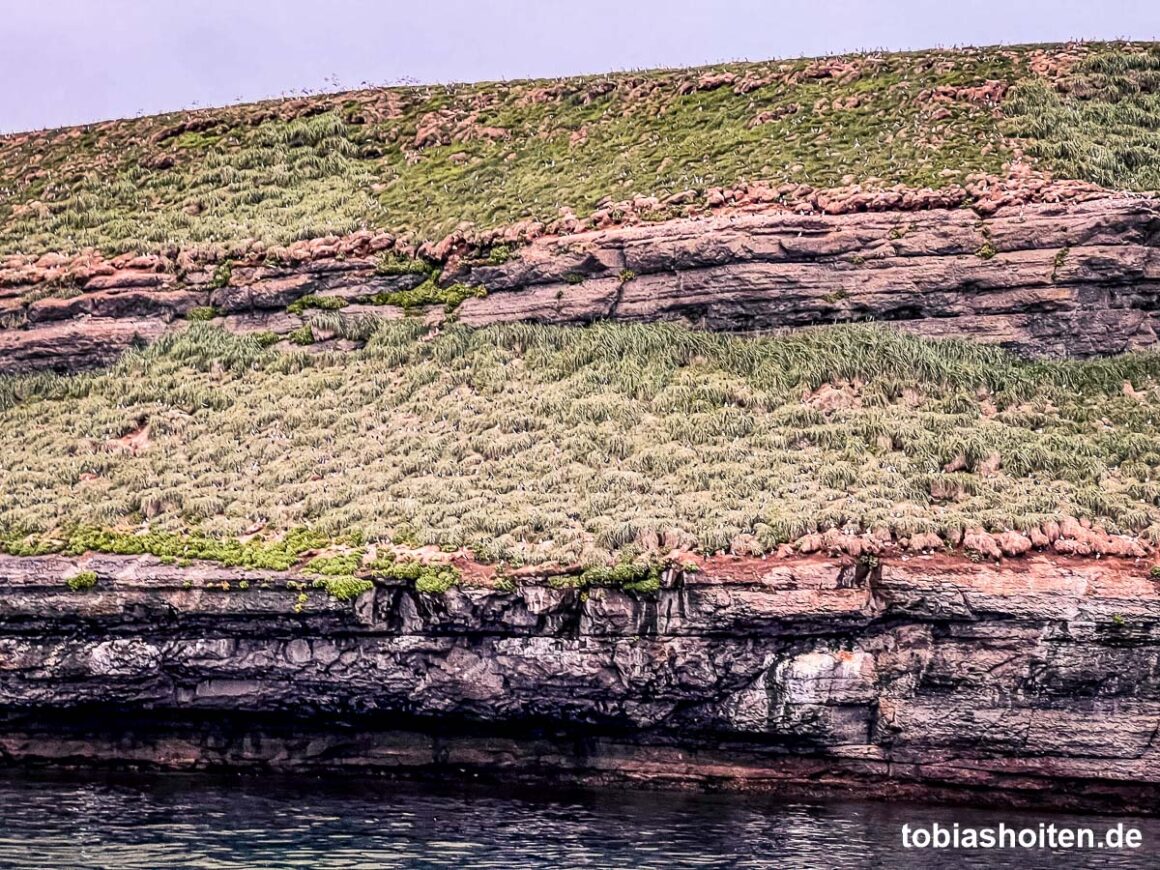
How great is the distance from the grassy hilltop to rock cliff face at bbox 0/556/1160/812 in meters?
1.06

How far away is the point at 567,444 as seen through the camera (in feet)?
102

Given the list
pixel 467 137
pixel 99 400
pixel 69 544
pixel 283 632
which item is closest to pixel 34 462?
pixel 99 400

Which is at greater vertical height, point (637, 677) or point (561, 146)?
point (561, 146)

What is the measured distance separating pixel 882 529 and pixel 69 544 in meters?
15.1

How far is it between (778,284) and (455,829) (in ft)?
56.5

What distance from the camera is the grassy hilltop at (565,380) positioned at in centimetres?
2783

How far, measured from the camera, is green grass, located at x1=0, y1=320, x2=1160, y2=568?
2722 centimetres

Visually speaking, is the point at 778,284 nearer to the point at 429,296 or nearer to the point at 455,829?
the point at 429,296

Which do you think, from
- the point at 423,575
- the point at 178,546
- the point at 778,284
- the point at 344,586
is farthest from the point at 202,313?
the point at 423,575

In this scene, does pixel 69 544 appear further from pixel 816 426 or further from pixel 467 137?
pixel 467 137

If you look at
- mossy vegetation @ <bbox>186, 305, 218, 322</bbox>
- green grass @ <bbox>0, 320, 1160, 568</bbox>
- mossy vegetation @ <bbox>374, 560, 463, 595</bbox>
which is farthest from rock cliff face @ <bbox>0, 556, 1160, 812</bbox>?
mossy vegetation @ <bbox>186, 305, 218, 322</bbox>

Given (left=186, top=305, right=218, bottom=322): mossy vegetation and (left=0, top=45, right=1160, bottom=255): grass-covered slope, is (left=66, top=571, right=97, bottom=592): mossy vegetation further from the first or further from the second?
(left=0, top=45, right=1160, bottom=255): grass-covered slope

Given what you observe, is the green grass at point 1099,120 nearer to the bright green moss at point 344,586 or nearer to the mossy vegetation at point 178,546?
the bright green moss at point 344,586

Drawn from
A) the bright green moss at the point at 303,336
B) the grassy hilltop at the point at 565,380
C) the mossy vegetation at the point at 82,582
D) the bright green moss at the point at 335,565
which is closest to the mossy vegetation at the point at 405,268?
the grassy hilltop at the point at 565,380
